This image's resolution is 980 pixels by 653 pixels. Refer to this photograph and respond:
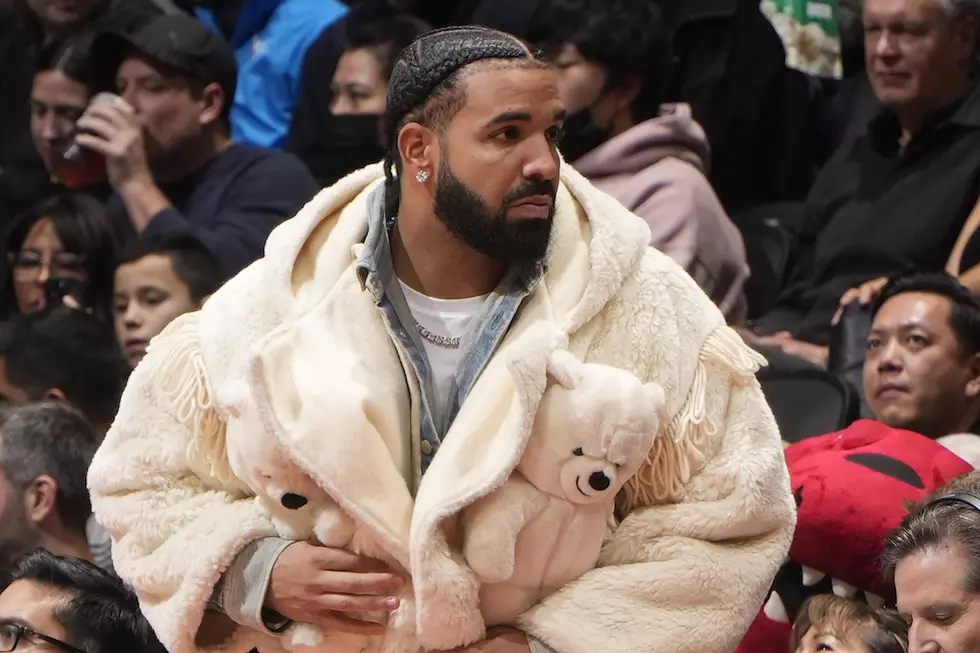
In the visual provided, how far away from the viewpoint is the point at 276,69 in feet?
17.1

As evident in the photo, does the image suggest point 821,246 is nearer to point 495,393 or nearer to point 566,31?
point 566,31

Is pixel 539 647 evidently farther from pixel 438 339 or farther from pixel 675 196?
pixel 675 196

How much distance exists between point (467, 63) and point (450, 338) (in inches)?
14.8

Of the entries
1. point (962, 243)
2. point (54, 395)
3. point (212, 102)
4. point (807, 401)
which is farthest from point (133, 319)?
point (962, 243)

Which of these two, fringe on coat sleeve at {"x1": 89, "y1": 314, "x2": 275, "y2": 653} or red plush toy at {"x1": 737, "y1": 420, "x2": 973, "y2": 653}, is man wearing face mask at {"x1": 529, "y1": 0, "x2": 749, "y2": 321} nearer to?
red plush toy at {"x1": 737, "y1": 420, "x2": 973, "y2": 653}

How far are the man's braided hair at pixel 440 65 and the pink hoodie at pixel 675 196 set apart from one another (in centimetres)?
154

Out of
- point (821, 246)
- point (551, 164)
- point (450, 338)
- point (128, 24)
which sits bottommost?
point (821, 246)

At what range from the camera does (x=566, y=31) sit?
160 inches

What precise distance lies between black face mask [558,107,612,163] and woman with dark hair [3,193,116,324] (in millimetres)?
1217

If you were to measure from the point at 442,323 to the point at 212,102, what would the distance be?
225 centimetres

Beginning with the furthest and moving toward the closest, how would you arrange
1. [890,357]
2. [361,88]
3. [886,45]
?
[361,88] < [886,45] < [890,357]

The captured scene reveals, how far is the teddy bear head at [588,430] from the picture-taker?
2299mm

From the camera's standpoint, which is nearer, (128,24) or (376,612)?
(376,612)

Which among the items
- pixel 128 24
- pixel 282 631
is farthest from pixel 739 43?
pixel 282 631
